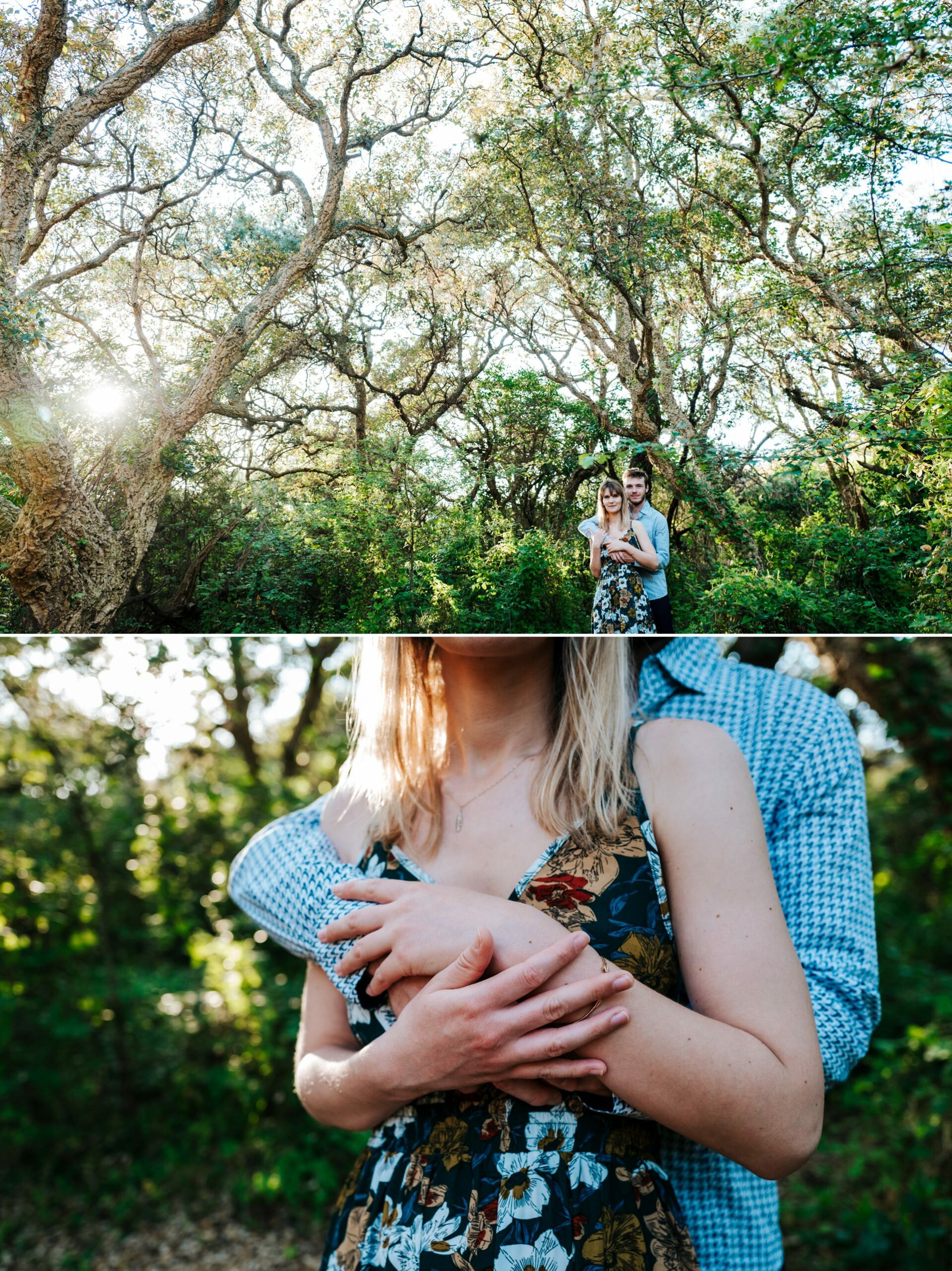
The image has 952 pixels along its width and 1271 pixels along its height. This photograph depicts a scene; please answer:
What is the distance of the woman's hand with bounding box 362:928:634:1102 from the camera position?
2.97ft

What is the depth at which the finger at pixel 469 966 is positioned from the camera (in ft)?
3.10

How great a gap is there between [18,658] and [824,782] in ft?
10.3

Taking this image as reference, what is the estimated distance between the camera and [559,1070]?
919 millimetres

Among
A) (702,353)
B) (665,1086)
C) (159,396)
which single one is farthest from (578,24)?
(665,1086)

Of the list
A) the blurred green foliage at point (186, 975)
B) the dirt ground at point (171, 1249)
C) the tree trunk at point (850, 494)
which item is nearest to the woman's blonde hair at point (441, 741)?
the tree trunk at point (850, 494)

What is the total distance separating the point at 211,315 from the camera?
2.14 m

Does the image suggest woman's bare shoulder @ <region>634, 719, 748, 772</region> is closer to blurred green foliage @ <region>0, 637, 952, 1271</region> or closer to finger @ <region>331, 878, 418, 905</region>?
finger @ <region>331, 878, 418, 905</region>

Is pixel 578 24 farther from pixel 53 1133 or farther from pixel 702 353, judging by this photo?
pixel 53 1133

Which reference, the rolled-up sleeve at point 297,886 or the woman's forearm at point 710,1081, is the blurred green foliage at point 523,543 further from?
the woman's forearm at point 710,1081

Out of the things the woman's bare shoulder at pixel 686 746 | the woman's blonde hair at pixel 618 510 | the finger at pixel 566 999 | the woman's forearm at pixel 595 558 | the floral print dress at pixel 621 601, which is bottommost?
the finger at pixel 566 999

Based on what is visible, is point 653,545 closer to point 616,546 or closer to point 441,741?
point 616,546

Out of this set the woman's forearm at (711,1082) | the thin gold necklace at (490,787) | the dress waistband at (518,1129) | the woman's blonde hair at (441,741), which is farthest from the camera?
the thin gold necklace at (490,787)

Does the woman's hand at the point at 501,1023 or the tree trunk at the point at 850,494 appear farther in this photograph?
the tree trunk at the point at 850,494

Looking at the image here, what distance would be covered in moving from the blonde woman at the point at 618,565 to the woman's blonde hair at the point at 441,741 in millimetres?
481
